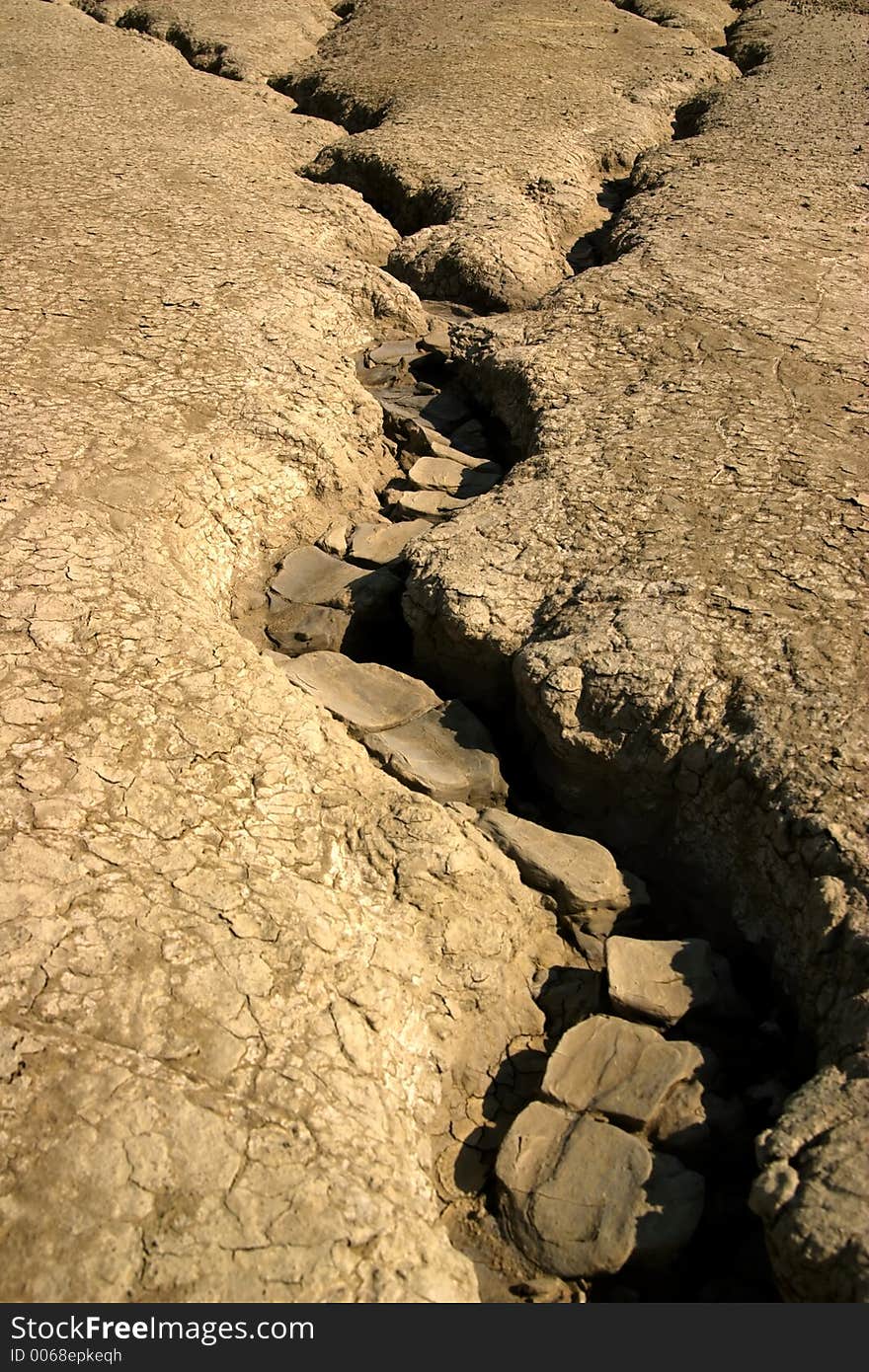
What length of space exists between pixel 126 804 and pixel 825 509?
1451mm

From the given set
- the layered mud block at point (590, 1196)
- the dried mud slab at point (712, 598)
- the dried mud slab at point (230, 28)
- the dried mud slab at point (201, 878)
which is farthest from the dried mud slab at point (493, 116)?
the layered mud block at point (590, 1196)

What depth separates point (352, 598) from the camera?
7.55 feet

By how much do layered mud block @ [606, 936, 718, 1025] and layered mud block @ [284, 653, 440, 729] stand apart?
1.99 ft

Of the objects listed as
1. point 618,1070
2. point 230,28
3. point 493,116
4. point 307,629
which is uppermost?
point 493,116

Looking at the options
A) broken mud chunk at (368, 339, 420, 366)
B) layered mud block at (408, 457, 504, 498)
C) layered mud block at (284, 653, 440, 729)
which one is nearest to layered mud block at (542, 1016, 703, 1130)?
layered mud block at (284, 653, 440, 729)

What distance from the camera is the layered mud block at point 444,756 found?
195 cm

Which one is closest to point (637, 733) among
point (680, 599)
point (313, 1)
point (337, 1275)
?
point (680, 599)

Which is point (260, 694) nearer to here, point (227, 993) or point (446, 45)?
point (227, 993)

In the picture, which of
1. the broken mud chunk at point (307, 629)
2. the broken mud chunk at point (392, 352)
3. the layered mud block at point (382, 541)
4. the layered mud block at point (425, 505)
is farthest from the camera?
the broken mud chunk at point (392, 352)

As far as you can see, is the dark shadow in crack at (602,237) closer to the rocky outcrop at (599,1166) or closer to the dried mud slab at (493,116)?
the dried mud slab at (493,116)

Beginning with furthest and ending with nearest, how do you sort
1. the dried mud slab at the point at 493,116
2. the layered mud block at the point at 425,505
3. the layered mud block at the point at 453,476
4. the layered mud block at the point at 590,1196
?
the dried mud slab at the point at 493,116 → the layered mud block at the point at 453,476 → the layered mud block at the point at 425,505 → the layered mud block at the point at 590,1196

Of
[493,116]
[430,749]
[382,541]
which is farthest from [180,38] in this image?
[430,749]

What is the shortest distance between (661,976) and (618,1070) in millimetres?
192

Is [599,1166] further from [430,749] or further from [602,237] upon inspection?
[602,237]
